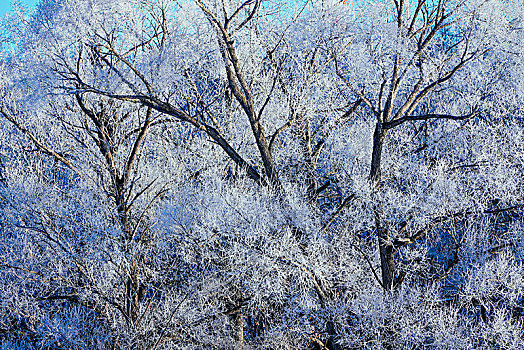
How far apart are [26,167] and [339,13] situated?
7.69 m

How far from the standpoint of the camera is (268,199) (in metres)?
8.20

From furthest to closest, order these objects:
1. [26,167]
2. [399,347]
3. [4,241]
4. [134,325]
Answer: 1. [26,167]
2. [4,241]
3. [134,325]
4. [399,347]

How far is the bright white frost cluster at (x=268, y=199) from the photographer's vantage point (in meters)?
7.81

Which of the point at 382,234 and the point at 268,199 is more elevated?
the point at 268,199

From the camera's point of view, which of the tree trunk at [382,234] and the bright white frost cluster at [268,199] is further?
the tree trunk at [382,234]

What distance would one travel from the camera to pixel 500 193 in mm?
8586

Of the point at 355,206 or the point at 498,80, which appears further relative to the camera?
the point at 498,80

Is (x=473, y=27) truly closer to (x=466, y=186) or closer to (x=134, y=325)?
(x=466, y=186)

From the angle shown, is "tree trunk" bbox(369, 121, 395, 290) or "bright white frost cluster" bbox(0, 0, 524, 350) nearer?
"bright white frost cluster" bbox(0, 0, 524, 350)

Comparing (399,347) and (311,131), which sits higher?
(311,131)

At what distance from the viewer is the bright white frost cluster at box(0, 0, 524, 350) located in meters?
7.81

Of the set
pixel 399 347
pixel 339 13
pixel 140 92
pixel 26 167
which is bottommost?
pixel 399 347

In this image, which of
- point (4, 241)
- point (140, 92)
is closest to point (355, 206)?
point (140, 92)

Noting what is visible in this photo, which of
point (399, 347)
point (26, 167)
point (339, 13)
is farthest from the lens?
point (26, 167)
